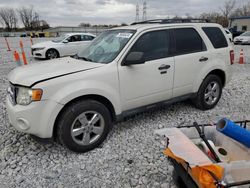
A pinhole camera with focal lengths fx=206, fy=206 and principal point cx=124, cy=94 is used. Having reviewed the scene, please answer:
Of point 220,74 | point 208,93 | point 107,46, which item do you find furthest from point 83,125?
point 220,74

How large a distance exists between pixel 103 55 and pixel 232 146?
2242mm

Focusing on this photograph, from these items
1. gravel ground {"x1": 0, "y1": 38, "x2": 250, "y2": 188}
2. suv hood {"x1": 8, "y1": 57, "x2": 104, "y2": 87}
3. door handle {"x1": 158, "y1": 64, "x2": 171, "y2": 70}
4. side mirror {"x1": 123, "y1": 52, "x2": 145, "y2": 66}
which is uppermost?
side mirror {"x1": 123, "y1": 52, "x2": 145, "y2": 66}

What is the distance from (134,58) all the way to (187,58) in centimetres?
126

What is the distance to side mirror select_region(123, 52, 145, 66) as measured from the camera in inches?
119

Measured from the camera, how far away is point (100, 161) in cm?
288

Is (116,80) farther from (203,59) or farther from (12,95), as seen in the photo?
(203,59)

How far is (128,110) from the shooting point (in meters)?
3.37

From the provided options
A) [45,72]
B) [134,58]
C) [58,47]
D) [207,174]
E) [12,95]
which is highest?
[134,58]

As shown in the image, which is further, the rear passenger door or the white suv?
the rear passenger door

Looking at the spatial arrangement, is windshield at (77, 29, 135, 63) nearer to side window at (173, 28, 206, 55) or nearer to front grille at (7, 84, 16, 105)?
side window at (173, 28, 206, 55)

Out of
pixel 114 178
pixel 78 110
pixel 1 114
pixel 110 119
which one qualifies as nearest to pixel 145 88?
pixel 110 119

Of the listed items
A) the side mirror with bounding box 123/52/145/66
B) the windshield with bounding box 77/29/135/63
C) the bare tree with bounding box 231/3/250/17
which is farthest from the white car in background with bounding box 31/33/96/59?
the bare tree with bounding box 231/3/250/17

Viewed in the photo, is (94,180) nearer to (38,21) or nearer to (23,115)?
(23,115)

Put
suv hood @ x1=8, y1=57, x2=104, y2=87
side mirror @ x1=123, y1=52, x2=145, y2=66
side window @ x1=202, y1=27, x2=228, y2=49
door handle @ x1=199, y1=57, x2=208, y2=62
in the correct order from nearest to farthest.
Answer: suv hood @ x1=8, y1=57, x2=104, y2=87 → side mirror @ x1=123, y1=52, x2=145, y2=66 → door handle @ x1=199, y1=57, x2=208, y2=62 → side window @ x1=202, y1=27, x2=228, y2=49
